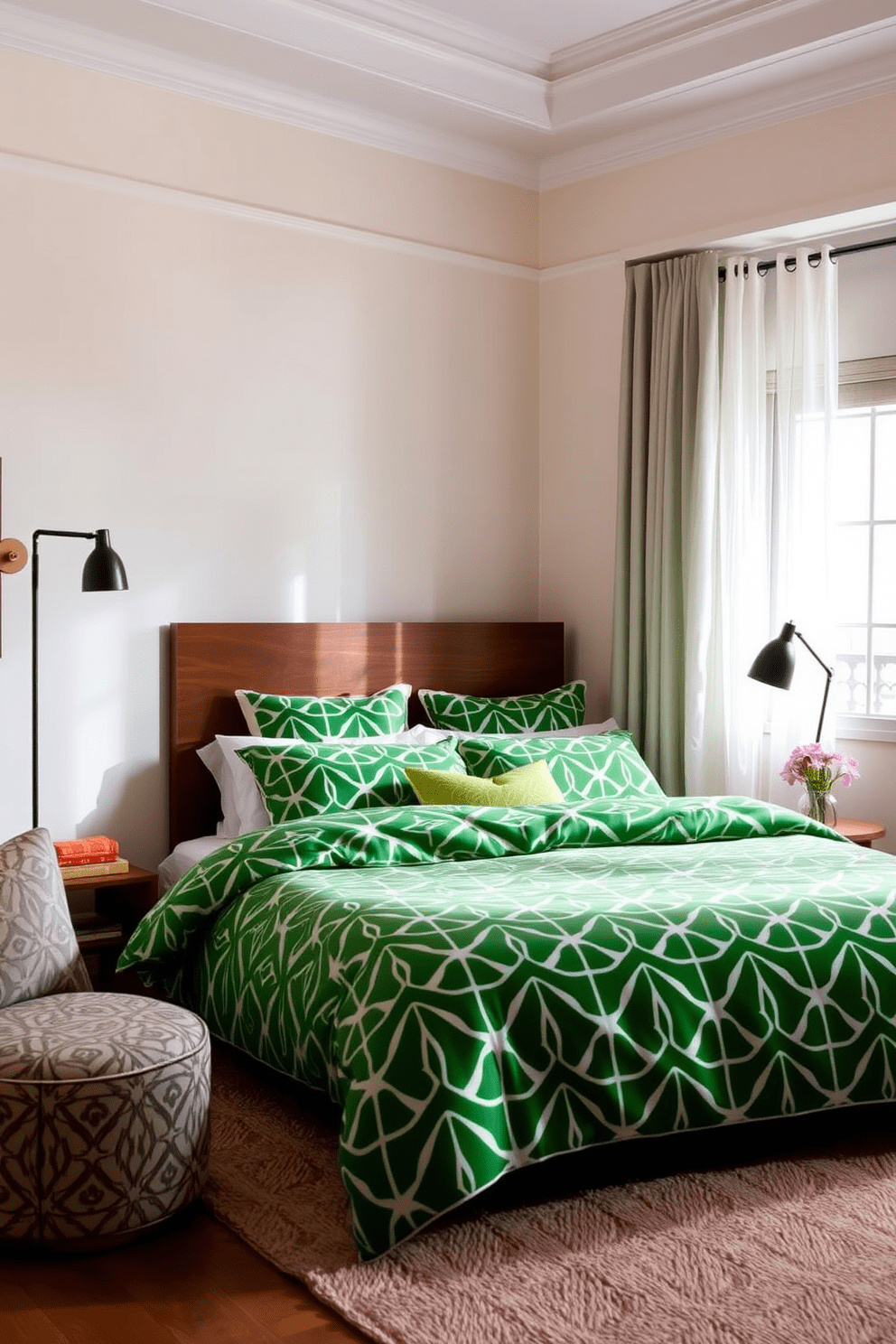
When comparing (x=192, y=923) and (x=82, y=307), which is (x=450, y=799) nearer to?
(x=192, y=923)

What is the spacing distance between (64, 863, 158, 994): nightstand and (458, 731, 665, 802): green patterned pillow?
1062 mm

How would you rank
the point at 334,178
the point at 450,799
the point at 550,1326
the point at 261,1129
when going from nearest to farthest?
1. the point at 550,1326
2. the point at 261,1129
3. the point at 450,799
4. the point at 334,178

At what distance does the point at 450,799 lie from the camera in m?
3.87

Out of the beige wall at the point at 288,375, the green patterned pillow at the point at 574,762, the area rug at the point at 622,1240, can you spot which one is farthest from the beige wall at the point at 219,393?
the area rug at the point at 622,1240

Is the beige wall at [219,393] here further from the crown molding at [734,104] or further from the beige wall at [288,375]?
the crown molding at [734,104]

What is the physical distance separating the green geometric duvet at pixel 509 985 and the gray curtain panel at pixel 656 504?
54.0 inches

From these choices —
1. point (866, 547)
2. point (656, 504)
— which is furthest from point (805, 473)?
point (656, 504)

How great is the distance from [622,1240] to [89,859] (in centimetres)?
194

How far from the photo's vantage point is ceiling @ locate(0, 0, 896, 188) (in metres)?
3.95

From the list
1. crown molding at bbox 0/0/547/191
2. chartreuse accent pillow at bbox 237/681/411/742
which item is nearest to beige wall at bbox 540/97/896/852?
crown molding at bbox 0/0/547/191

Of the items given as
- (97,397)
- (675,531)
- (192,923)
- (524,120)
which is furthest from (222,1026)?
(524,120)

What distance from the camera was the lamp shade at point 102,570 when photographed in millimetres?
3723

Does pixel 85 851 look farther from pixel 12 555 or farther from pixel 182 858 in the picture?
pixel 12 555

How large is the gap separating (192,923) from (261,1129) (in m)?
0.57
